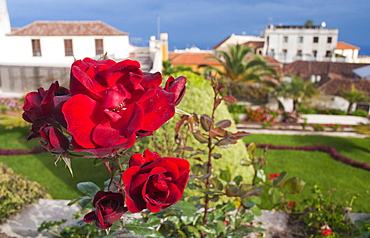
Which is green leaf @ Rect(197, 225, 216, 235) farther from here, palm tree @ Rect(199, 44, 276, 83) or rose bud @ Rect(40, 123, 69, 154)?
palm tree @ Rect(199, 44, 276, 83)

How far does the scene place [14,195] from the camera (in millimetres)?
3121

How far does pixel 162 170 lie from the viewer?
2.72 ft

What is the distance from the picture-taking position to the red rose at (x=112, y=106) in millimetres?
736

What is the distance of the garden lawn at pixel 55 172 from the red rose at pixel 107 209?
14.0ft

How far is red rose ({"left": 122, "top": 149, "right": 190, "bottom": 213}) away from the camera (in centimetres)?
82

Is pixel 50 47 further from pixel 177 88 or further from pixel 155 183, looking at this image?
pixel 155 183

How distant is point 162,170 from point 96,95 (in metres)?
0.24

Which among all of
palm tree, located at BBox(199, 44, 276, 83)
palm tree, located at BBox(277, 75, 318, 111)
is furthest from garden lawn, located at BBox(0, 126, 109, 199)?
palm tree, located at BBox(277, 75, 318, 111)

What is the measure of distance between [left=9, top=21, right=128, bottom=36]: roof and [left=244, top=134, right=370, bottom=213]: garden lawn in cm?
1656

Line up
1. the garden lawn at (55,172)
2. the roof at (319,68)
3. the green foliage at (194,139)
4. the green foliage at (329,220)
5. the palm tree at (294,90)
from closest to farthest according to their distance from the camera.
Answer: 1. the green foliage at (329,220)
2. the green foliage at (194,139)
3. the garden lawn at (55,172)
4. the palm tree at (294,90)
5. the roof at (319,68)

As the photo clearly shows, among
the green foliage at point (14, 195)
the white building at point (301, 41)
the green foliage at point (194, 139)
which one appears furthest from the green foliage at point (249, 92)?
the white building at point (301, 41)

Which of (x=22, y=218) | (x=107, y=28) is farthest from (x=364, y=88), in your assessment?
(x=22, y=218)

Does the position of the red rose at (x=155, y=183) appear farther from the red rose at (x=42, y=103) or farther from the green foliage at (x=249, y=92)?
the green foliage at (x=249, y=92)

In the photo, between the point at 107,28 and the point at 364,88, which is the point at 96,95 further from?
the point at 364,88
